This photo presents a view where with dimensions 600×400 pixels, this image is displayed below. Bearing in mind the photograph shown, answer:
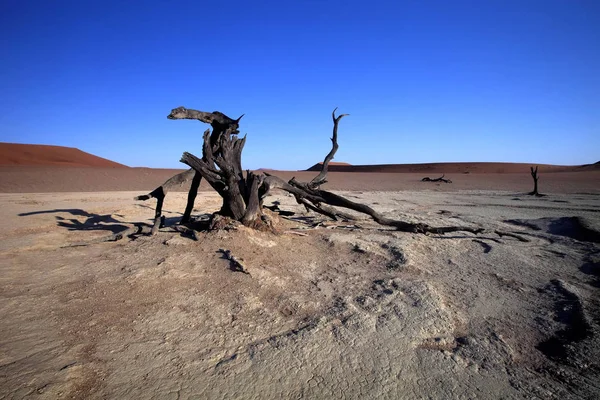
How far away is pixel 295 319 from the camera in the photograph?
2713mm

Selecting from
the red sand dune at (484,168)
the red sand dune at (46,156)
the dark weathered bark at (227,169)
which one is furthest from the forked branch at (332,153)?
the red sand dune at (46,156)

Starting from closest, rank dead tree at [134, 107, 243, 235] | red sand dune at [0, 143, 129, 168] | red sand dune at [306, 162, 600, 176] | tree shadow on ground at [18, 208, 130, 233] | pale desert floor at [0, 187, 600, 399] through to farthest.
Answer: pale desert floor at [0, 187, 600, 399] → dead tree at [134, 107, 243, 235] → tree shadow on ground at [18, 208, 130, 233] → red sand dune at [0, 143, 129, 168] → red sand dune at [306, 162, 600, 176]

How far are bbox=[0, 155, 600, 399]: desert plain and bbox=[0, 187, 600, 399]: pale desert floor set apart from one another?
1 centimetres

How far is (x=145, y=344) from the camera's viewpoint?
7.47 ft

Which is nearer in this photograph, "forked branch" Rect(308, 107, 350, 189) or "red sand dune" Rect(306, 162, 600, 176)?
"forked branch" Rect(308, 107, 350, 189)

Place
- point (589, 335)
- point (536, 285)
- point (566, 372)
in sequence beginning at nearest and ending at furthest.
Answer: point (566, 372) < point (589, 335) < point (536, 285)

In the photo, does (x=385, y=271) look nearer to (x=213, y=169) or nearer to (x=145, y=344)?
(x=145, y=344)

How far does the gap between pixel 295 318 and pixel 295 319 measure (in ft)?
0.06

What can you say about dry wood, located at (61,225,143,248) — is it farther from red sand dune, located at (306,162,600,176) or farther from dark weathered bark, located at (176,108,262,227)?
red sand dune, located at (306,162,600,176)

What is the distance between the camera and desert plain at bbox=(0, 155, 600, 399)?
1.95 meters

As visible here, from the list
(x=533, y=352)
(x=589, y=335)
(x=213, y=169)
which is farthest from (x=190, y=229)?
(x=589, y=335)

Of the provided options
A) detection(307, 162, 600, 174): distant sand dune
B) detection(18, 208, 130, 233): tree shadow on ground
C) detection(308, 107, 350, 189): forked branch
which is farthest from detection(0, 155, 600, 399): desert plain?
detection(307, 162, 600, 174): distant sand dune

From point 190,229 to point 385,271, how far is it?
316 centimetres

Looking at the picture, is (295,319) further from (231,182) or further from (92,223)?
(92,223)
